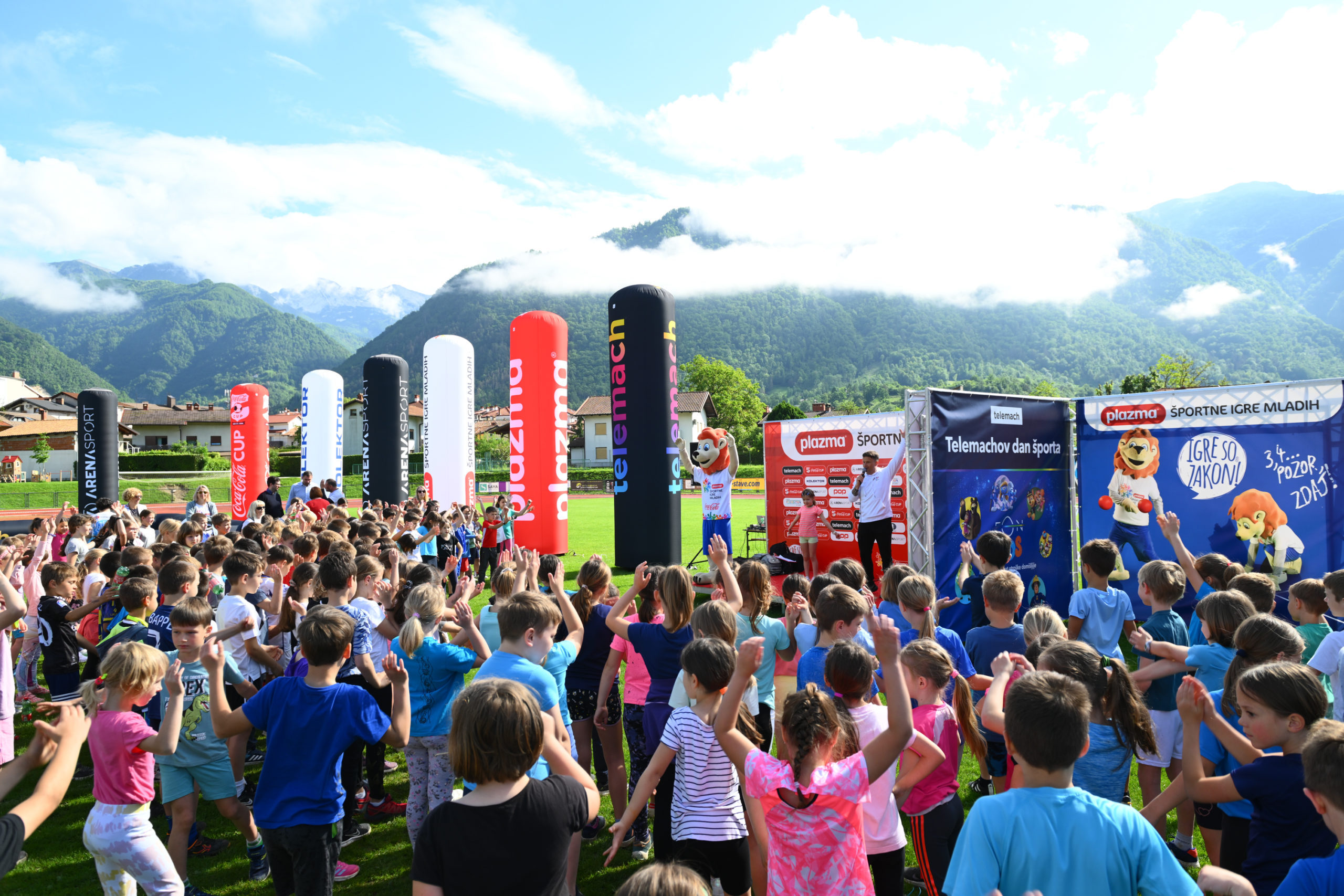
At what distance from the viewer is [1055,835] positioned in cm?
184

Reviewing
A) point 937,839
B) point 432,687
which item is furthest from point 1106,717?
point 432,687

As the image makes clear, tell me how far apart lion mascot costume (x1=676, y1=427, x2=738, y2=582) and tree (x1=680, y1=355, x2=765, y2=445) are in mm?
60488

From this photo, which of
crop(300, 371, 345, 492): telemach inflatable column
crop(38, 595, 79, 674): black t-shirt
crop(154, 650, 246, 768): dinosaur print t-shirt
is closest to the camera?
crop(154, 650, 246, 768): dinosaur print t-shirt

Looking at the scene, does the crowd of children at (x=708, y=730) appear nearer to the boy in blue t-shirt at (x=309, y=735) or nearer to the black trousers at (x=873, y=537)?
the boy in blue t-shirt at (x=309, y=735)

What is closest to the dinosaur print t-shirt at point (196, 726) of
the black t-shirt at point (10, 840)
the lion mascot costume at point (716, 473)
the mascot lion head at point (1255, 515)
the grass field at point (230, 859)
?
the grass field at point (230, 859)

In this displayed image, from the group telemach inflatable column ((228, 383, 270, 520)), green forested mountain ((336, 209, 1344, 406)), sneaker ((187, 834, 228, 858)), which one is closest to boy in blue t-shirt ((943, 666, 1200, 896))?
sneaker ((187, 834, 228, 858))

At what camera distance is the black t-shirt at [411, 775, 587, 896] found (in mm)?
2004

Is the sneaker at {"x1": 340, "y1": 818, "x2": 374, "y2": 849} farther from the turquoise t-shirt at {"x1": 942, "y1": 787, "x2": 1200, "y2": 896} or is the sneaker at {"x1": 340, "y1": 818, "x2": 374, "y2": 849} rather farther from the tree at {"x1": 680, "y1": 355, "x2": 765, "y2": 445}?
the tree at {"x1": 680, "y1": 355, "x2": 765, "y2": 445}

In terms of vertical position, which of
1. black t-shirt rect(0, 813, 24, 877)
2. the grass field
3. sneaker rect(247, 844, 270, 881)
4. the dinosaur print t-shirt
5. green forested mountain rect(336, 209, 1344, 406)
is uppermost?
green forested mountain rect(336, 209, 1344, 406)

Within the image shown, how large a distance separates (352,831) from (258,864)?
1.91 ft

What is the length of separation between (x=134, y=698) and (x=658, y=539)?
9.91m

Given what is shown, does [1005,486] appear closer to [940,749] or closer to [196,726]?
[940,749]

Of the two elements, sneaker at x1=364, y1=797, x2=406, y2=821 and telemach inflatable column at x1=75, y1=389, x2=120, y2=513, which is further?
telemach inflatable column at x1=75, y1=389, x2=120, y2=513

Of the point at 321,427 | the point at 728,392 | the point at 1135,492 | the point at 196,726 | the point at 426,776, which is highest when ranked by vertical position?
the point at 728,392
